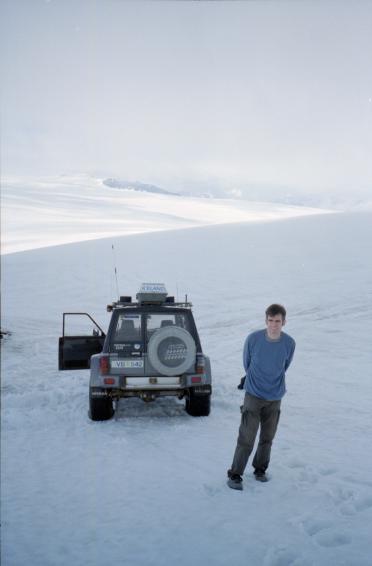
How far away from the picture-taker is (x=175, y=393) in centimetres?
627

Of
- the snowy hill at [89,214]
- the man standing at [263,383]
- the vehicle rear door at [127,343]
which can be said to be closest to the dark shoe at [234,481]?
the man standing at [263,383]

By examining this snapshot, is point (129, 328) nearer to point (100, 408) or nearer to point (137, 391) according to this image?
point (137, 391)

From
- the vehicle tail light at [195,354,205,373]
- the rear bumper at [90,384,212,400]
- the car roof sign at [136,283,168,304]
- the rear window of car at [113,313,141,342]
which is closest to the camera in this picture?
the rear bumper at [90,384,212,400]

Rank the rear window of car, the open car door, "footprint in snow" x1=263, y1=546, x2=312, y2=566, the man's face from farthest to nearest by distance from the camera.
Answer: the open car door → the rear window of car → the man's face → "footprint in snow" x1=263, y1=546, x2=312, y2=566

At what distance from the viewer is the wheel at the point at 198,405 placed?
21.0ft

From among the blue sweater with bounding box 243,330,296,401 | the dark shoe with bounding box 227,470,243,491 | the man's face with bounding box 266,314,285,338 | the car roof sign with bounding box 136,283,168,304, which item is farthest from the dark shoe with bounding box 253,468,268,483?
the car roof sign with bounding box 136,283,168,304

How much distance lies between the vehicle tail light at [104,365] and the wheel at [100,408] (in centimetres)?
34

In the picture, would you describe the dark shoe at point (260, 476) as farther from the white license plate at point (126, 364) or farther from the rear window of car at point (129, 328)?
the rear window of car at point (129, 328)

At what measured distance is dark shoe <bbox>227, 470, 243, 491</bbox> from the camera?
14.3ft

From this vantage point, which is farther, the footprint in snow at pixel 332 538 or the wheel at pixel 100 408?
the wheel at pixel 100 408

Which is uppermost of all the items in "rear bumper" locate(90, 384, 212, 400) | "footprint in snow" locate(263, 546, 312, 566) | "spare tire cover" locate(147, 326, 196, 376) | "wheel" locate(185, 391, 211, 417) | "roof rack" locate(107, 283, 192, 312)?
"roof rack" locate(107, 283, 192, 312)

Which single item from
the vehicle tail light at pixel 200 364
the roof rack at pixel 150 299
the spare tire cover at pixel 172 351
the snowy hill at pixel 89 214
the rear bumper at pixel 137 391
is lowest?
the rear bumper at pixel 137 391

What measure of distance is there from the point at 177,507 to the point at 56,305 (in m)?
14.0

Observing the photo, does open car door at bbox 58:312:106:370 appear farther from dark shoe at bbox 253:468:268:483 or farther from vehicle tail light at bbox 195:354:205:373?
dark shoe at bbox 253:468:268:483
